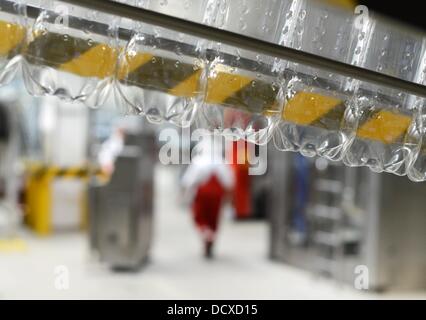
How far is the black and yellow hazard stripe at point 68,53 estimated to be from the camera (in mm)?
1399

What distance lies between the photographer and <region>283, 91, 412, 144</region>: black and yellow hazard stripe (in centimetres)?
166

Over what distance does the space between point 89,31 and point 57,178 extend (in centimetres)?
720

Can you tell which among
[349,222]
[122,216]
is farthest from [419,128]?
[122,216]

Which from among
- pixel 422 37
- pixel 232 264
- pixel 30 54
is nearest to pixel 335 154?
pixel 422 37

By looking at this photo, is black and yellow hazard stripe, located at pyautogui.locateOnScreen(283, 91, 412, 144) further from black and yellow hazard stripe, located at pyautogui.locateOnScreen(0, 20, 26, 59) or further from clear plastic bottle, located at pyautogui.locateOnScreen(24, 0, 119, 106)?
black and yellow hazard stripe, located at pyautogui.locateOnScreen(0, 20, 26, 59)

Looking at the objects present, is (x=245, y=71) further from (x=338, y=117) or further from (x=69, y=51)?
(x=69, y=51)

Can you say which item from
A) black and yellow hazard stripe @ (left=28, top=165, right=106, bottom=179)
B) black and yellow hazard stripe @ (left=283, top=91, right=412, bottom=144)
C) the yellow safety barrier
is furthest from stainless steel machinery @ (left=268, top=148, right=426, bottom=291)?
black and yellow hazard stripe @ (left=283, top=91, right=412, bottom=144)

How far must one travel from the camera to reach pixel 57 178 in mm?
8320

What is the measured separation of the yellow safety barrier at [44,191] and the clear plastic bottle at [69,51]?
6.53m

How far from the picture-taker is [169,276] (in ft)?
20.4

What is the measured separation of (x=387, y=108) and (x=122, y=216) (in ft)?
16.1

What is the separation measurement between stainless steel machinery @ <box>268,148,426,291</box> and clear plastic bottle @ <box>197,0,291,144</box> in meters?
4.12

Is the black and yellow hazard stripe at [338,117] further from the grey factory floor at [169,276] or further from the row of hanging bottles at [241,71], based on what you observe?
the grey factory floor at [169,276]

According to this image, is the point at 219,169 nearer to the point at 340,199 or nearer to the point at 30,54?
the point at 340,199
